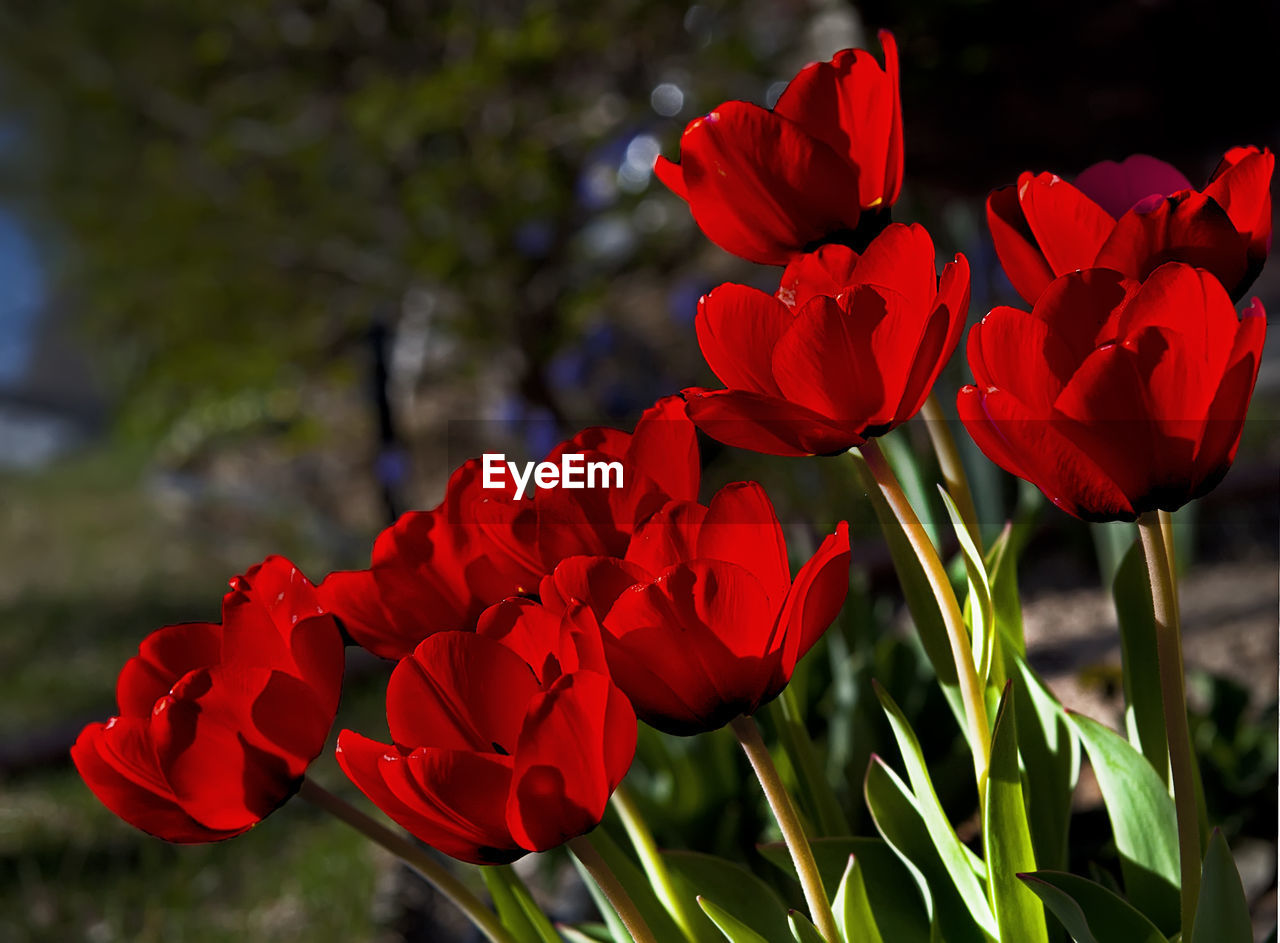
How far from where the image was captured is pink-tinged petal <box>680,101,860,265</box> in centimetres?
37

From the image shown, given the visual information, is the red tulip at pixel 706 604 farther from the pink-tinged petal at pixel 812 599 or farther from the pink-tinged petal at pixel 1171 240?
the pink-tinged petal at pixel 1171 240

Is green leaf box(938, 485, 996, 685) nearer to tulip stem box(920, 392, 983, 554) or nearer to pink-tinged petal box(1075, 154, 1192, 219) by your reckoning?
tulip stem box(920, 392, 983, 554)

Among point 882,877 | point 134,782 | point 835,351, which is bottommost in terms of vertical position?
point 882,877

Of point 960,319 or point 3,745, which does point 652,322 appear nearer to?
point 3,745

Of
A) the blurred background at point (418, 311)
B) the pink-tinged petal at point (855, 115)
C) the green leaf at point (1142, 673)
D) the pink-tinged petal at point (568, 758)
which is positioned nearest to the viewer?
the pink-tinged petal at point (568, 758)

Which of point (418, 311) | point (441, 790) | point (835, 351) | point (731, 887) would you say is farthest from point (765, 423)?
point (418, 311)

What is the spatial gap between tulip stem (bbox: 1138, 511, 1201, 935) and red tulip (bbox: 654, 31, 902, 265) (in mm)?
144

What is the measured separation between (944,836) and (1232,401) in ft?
0.63

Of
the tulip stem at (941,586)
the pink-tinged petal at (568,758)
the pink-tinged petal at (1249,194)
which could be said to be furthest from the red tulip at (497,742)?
the pink-tinged petal at (1249,194)

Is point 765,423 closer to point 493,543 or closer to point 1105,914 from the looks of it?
point 493,543

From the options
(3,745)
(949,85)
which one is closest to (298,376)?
(3,745)

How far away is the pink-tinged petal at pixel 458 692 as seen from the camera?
29cm

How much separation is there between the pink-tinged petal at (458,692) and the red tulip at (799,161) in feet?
0.54

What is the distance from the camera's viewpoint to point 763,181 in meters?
0.37
